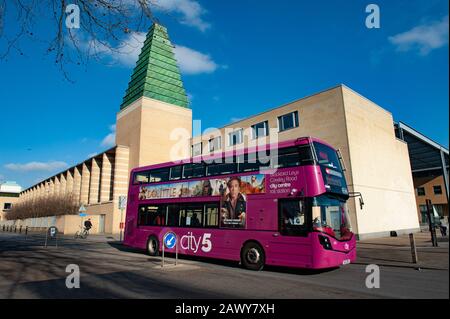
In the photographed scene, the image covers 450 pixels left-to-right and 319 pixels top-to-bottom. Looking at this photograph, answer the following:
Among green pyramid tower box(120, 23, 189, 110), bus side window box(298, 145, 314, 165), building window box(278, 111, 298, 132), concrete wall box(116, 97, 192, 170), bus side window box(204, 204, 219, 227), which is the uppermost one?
green pyramid tower box(120, 23, 189, 110)

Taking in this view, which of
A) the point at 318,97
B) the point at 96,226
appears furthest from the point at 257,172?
the point at 96,226

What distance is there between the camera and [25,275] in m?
9.28

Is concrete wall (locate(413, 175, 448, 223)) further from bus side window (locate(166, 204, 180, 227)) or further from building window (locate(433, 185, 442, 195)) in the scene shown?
bus side window (locate(166, 204, 180, 227))

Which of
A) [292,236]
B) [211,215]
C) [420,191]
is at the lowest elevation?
[292,236]

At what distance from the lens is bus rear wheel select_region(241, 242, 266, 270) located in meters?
10.4

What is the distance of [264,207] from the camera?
10.5 meters

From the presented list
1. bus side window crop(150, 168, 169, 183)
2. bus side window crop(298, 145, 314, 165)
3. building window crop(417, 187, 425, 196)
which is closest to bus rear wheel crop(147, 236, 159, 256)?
bus side window crop(150, 168, 169, 183)

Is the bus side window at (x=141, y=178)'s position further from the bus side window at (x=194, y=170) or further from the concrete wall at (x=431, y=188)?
the concrete wall at (x=431, y=188)

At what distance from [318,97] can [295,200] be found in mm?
17281

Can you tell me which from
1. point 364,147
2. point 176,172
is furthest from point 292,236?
point 364,147

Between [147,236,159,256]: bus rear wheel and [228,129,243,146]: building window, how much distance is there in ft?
62.6

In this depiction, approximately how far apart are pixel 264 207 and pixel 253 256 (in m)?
1.66

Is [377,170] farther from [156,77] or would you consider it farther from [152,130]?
[156,77]
